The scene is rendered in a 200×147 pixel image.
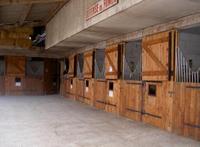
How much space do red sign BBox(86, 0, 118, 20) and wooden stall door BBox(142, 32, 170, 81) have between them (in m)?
1.29

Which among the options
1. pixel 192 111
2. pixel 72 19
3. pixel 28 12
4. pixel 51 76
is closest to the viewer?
pixel 192 111

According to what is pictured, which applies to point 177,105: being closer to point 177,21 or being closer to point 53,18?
point 177,21

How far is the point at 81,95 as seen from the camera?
32.2 ft

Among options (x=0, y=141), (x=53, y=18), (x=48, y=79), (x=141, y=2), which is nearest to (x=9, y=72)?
(x=48, y=79)

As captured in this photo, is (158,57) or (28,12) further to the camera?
(28,12)

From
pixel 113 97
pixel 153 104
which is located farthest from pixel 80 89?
pixel 153 104

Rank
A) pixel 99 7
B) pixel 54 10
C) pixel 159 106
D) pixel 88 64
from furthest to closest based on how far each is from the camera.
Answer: pixel 88 64 < pixel 54 10 < pixel 159 106 < pixel 99 7

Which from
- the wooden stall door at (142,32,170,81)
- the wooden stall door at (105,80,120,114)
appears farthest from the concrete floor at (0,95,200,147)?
the wooden stall door at (142,32,170,81)

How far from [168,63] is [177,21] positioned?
80 centimetres

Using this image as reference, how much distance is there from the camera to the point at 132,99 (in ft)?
20.6

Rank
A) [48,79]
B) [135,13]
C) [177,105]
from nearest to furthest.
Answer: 1. [135,13]
2. [177,105]
3. [48,79]

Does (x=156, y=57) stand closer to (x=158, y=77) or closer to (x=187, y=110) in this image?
(x=158, y=77)

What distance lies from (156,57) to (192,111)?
1.43 m

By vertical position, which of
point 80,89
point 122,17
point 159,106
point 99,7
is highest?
point 99,7
